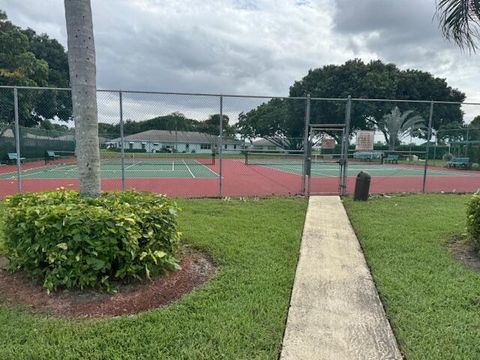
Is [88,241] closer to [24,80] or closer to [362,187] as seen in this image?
[362,187]

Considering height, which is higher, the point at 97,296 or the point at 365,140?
the point at 365,140

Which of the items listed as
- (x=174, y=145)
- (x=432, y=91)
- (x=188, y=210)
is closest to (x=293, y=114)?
(x=432, y=91)

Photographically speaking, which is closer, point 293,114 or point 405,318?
point 405,318

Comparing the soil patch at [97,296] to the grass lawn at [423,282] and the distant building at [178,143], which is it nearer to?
the grass lawn at [423,282]

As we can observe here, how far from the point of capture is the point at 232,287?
12.2 feet

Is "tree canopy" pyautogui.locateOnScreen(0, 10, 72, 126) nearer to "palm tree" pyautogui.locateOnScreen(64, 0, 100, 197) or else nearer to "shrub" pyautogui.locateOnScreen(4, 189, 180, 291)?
"palm tree" pyautogui.locateOnScreen(64, 0, 100, 197)

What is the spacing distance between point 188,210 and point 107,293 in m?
4.12

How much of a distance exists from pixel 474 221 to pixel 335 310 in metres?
2.87

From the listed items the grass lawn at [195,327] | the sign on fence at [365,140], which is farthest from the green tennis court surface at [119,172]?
the grass lawn at [195,327]

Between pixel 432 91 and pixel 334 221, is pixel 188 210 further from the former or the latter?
pixel 432 91

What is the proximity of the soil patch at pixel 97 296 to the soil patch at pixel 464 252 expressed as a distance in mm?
3479

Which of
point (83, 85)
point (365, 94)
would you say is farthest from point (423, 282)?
point (365, 94)

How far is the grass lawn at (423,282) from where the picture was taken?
283 cm

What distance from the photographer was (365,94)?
40.8 metres
